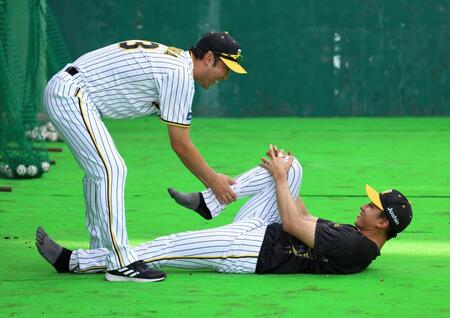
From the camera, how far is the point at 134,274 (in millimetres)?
6906

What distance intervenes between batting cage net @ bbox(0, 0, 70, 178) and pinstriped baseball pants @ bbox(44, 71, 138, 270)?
5.20m

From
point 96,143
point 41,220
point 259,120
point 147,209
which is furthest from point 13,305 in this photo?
point 259,120

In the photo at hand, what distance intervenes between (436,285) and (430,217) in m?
2.66

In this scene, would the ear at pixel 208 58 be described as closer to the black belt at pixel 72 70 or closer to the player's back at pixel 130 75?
the player's back at pixel 130 75

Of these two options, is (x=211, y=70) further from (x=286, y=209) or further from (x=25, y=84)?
(x=25, y=84)

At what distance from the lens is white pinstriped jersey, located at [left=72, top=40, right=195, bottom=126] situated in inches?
269

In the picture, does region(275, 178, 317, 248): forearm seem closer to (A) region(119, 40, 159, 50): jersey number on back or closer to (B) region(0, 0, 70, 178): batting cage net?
(A) region(119, 40, 159, 50): jersey number on back

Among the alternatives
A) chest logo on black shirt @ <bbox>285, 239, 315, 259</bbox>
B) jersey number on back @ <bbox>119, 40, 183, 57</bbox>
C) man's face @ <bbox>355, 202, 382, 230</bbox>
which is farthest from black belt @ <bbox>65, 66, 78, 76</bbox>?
man's face @ <bbox>355, 202, 382, 230</bbox>

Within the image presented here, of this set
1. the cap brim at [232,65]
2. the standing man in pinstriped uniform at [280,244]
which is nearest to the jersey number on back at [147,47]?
the cap brim at [232,65]

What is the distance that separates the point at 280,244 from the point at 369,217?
1.79 feet

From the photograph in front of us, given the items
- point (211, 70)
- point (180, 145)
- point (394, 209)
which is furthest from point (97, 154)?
point (394, 209)

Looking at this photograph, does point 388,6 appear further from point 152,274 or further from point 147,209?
point 152,274

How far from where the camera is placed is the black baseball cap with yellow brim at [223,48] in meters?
7.02

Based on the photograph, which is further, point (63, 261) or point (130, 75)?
point (63, 261)
